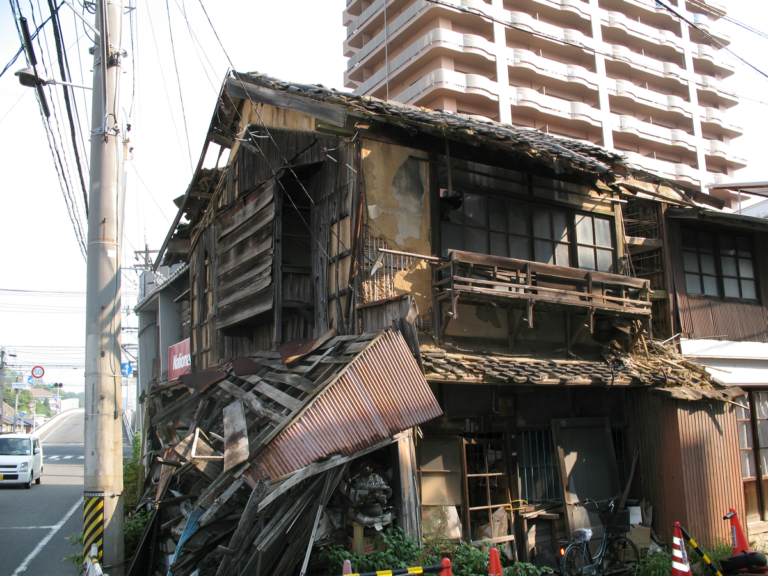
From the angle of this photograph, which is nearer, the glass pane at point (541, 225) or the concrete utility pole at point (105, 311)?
the concrete utility pole at point (105, 311)

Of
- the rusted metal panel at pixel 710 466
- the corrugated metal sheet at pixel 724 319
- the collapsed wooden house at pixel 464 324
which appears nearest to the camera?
the collapsed wooden house at pixel 464 324

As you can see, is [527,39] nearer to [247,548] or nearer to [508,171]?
[508,171]

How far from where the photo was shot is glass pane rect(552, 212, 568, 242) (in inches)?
487

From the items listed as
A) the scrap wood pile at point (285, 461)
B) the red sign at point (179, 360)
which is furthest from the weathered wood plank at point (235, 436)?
the red sign at point (179, 360)

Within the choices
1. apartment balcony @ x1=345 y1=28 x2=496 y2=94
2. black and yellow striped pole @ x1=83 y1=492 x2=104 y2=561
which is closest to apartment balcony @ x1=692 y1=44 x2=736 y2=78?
apartment balcony @ x1=345 y1=28 x2=496 y2=94

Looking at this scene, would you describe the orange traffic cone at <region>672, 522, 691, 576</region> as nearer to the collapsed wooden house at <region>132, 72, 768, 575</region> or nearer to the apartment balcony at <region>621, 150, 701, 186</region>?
the collapsed wooden house at <region>132, 72, 768, 575</region>

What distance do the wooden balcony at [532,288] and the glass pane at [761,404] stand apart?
3.72 metres

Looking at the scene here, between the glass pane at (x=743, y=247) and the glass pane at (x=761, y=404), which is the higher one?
the glass pane at (x=743, y=247)

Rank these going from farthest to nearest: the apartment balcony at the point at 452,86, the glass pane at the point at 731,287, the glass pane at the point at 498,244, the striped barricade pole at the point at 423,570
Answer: the apartment balcony at the point at 452,86 < the glass pane at the point at 731,287 < the glass pane at the point at 498,244 < the striped barricade pole at the point at 423,570

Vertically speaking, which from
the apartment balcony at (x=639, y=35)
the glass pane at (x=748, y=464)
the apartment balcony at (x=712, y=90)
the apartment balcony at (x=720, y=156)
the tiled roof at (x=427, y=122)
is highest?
the apartment balcony at (x=639, y=35)

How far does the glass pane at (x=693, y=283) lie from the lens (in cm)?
1397

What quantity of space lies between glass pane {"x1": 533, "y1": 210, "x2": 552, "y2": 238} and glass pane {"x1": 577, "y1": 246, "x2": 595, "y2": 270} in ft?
3.06

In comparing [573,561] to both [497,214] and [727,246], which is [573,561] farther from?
[727,246]

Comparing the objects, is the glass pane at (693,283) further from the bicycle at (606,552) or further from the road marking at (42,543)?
the road marking at (42,543)
